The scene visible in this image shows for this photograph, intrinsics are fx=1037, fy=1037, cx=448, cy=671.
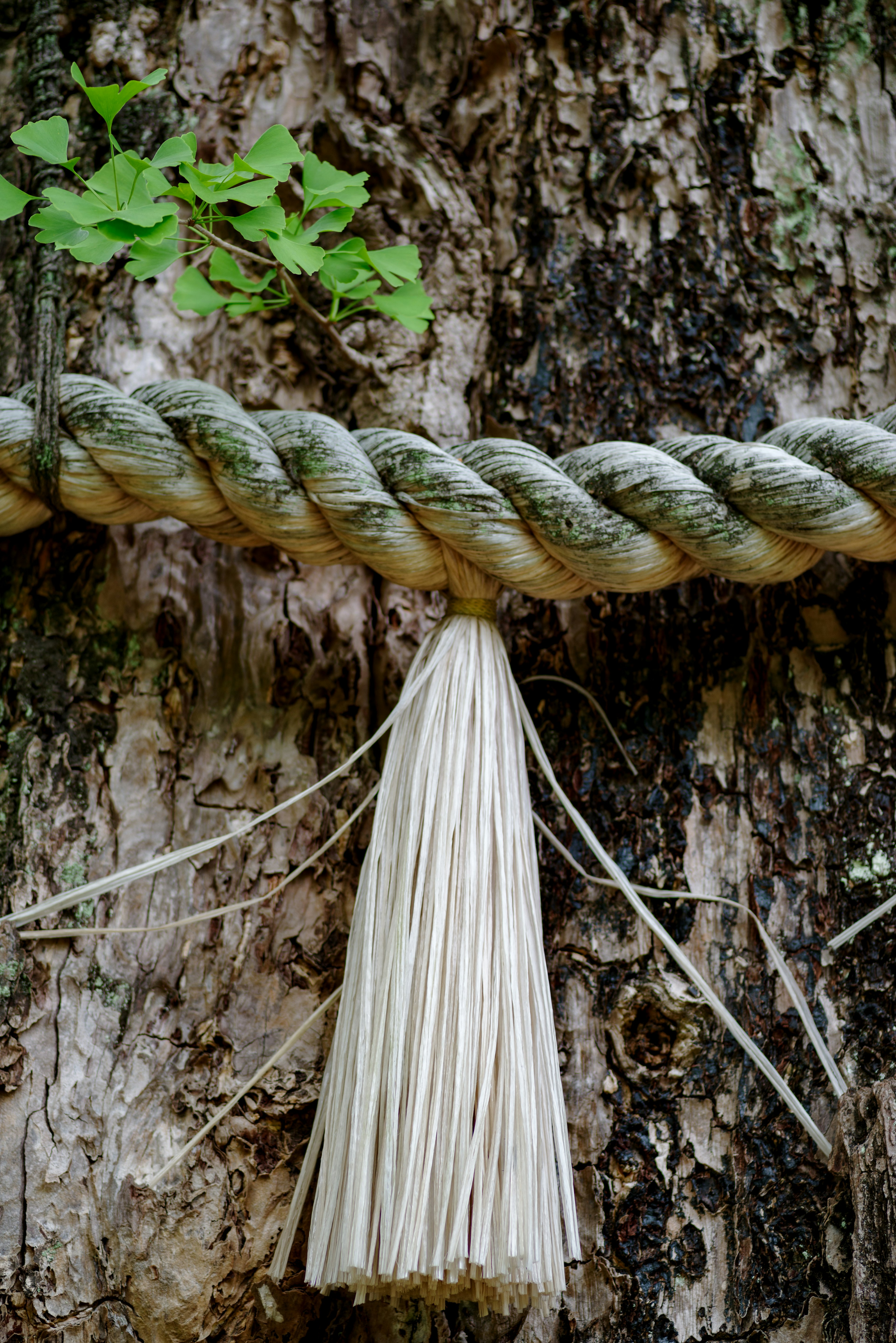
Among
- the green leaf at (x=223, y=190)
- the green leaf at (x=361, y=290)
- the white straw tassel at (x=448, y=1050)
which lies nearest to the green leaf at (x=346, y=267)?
the green leaf at (x=361, y=290)

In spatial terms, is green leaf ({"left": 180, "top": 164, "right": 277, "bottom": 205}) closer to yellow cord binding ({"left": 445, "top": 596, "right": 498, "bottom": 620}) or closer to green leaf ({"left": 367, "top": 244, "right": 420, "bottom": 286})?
green leaf ({"left": 367, "top": 244, "right": 420, "bottom": 286})

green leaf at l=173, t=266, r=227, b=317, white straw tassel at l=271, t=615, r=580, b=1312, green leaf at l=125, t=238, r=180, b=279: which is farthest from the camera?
green leaf at l=173, t=266, r=227, b=317

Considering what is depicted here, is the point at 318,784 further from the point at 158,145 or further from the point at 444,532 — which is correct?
the point at 158,145

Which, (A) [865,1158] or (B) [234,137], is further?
(B) [234,137]

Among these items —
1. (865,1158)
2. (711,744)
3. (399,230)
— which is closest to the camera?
(865,1158)

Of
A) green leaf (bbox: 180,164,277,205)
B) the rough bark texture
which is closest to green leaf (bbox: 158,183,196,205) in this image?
green leaf (bbox: 180,164,277,205)

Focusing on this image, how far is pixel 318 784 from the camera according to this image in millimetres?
847

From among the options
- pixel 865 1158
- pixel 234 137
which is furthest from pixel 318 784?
pixel 234 137

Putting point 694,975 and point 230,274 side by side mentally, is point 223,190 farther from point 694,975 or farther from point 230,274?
point 694,975

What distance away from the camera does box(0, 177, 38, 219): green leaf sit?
0.82 metres

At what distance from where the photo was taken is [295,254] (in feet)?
2.74

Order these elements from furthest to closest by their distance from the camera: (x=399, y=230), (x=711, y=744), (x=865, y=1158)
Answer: (x=399, y=230)
(x=711, y=744)
(x=865, y=1158)

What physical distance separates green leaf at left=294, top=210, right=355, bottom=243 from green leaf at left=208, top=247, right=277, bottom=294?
0.23ft

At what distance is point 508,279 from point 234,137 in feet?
1.08
